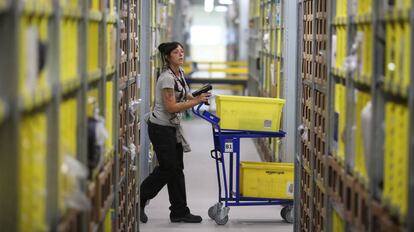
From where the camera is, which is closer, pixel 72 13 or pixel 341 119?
pixel 72 13

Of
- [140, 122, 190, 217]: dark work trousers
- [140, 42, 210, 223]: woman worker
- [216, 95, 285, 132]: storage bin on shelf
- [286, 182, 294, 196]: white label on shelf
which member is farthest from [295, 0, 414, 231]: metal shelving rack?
[140, 122, 190, 217]: dark work trousers

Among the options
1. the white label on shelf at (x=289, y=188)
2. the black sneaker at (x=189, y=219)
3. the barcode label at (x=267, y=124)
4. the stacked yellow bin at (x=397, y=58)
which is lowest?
the black sneaker at (x=189, y=219)

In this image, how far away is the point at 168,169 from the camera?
8883 millimetres

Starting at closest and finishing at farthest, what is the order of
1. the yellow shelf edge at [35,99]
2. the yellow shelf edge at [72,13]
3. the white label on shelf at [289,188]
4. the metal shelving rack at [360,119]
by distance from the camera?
1. the yellow shelf edge at [35,99]
2. the metal shelving rack at [360,119]
3. the yellow shelf edge at [72,13]
4. the white label on shelf at [289,188]

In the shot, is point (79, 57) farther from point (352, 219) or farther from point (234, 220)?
point (234, 220)

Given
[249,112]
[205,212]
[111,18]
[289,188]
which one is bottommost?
[205,212]

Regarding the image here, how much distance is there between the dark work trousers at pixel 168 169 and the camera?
8.72 meters

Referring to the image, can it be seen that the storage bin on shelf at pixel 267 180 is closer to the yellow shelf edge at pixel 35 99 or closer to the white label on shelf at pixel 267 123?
the white label on shelf at pixel 267 123

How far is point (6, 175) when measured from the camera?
338 centimetres

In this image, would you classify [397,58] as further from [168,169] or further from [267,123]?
[168,169]

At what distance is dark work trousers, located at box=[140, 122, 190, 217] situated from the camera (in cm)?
872

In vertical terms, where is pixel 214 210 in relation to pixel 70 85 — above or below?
below

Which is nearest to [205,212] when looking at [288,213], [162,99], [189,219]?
[189,219]

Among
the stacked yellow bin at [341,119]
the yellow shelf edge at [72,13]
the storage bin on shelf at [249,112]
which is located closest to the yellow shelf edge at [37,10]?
the yellow shelf edge at [72,13]
